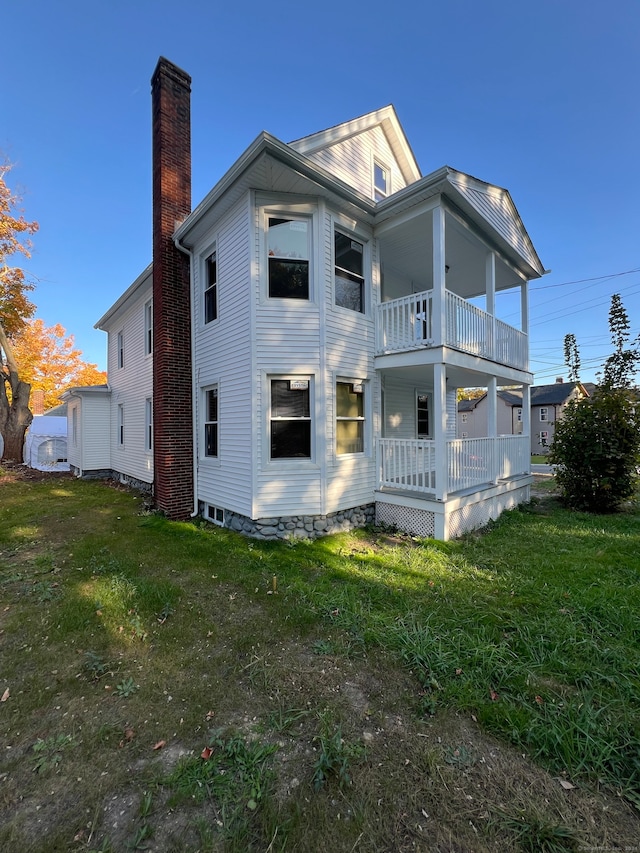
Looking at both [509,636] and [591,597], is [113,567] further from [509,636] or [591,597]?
[591,597]

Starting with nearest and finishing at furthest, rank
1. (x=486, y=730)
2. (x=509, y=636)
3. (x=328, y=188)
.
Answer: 1. (x=486, y=730)
2. (x=509, y=636)
3. (x=328, y=188)

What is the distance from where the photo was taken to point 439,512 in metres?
6.51

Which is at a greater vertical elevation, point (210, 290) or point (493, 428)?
point (210, 290)

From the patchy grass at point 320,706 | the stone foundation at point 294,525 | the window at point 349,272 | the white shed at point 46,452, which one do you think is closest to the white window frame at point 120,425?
the white shed at point 46,452

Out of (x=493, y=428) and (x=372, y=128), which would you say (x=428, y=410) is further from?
(x=372, y=128)

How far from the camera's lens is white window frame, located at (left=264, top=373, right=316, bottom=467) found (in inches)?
260

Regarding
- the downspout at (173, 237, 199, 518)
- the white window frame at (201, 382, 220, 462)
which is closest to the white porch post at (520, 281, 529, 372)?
the white window frame at (201, 382, 220, 462)

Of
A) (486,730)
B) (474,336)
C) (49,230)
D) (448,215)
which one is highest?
(49,230)

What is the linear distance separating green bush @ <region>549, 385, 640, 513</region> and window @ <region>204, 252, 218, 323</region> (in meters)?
9.25

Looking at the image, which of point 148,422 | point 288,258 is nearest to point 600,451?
point 288,258

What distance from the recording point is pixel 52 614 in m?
4.00

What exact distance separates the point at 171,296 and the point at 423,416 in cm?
773

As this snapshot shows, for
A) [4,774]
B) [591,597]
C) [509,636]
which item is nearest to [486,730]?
[509,636]

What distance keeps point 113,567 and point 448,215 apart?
28.2ft
